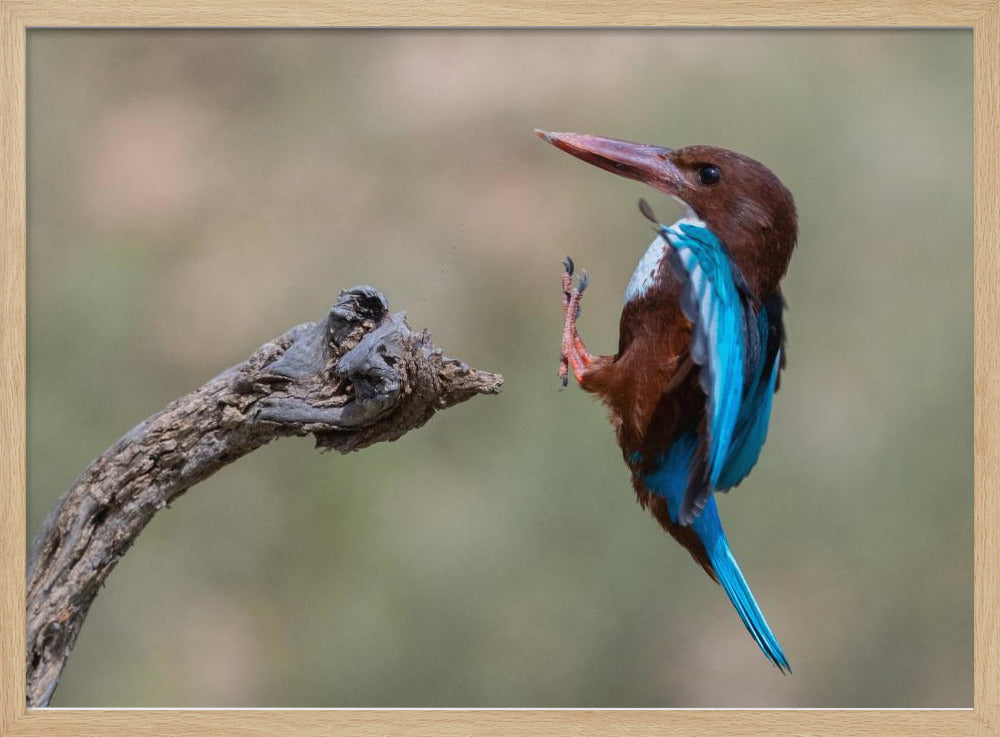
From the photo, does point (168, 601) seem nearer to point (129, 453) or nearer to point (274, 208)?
point (129, 453)

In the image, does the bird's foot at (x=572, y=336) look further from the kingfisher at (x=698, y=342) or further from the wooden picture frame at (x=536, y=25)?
the wooden picture frame at (x=536, y=25)

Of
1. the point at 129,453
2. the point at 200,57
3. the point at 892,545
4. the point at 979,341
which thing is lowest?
the point at 892,545

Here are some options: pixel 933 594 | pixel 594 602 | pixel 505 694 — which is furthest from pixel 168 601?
pixel 933 594

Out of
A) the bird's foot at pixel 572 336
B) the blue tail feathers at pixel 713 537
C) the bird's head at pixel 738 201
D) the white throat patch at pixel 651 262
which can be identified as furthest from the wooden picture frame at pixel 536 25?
the bird's foot at pixel 572 336

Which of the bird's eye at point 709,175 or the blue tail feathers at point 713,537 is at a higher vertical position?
the bird's eye at point 709,175

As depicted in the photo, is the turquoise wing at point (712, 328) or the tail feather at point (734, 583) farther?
the tail feather at point (734, 583)

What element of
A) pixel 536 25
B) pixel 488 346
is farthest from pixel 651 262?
pixel 536 25
